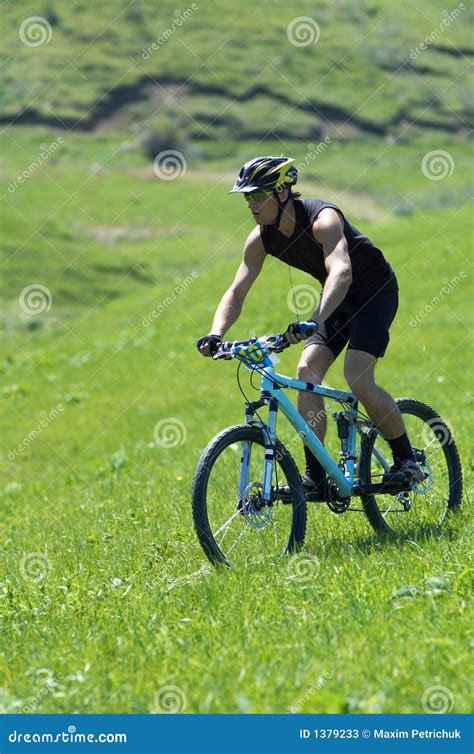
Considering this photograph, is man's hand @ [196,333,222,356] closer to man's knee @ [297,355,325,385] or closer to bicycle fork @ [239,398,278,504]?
bicycle fork @ [239,398,278,504]

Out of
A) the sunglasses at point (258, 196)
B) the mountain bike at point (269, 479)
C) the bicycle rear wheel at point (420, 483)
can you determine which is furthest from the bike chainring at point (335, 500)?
the sunglasses at point (258, 196)

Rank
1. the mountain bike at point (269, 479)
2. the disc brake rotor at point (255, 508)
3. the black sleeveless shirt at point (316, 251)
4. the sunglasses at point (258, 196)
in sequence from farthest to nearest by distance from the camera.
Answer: the black sleeveless shirt at point (316, 251)
the sunglasses at point (258, 196)
the disc brake rotor at point (255, 508)
the mountain bike at point (269, 479)

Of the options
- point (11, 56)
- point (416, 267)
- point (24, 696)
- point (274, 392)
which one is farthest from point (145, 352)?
point (11, 56)

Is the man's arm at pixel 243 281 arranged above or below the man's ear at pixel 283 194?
below

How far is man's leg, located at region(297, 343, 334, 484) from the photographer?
655 centimetres

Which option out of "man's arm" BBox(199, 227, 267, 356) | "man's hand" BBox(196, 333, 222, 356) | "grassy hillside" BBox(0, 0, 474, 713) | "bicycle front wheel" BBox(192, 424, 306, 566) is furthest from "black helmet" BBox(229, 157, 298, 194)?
"grassy hillside" BBox(0, 0, 474, 713)

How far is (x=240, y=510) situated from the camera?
6.06 metres

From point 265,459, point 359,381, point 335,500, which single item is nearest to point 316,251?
point 359,381

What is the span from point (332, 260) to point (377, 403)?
1101mm

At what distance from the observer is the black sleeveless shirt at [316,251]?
6363mm

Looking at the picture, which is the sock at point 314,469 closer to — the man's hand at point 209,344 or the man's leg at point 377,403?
the man's leg at point 377,403

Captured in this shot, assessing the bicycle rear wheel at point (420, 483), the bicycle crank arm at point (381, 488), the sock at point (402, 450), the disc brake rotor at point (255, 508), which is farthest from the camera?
the sock at point (402, 450)

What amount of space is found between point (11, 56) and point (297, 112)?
3671 cm

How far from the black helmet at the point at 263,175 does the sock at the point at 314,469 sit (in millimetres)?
1698
